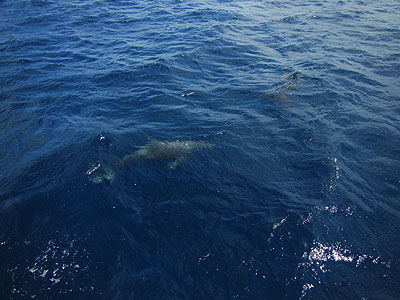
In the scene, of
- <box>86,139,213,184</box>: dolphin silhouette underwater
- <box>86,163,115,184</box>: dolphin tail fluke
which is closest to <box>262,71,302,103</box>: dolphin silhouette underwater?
<box>86,139,213,184</box>: dolphin silhouette underwater

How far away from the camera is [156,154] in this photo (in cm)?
898

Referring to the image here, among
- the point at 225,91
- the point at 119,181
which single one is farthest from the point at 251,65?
the point at 119,181

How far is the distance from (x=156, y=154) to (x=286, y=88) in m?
7.34

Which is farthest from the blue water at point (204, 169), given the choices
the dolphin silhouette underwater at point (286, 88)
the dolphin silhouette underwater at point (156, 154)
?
the dolphin silhouette underwater at point (156, 154)

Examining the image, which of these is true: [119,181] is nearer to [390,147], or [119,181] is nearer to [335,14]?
[390,147]

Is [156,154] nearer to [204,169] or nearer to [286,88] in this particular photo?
[204,169]

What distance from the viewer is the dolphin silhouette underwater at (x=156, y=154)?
27.7ft

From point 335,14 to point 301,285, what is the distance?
2319 cm

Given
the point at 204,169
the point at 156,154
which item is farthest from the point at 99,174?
the point at 204,169

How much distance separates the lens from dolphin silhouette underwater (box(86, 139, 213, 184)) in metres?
8.45

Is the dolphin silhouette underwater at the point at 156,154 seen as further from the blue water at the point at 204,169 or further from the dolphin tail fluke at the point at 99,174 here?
the blue water at the point at 204,169

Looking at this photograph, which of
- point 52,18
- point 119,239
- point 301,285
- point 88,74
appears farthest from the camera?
point 52,18

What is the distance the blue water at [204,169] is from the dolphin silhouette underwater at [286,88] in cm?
8

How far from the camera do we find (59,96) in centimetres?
1202
